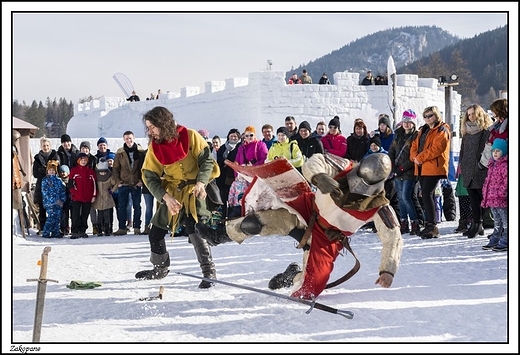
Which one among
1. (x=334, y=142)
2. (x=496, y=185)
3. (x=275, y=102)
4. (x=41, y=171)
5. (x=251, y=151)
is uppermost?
(x=275, y=102)

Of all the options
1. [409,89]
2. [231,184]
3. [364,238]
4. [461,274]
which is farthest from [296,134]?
[409,89]

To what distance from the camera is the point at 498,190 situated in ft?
18.4

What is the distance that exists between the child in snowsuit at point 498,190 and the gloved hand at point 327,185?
97.5 inches

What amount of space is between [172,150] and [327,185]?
4.77 ft

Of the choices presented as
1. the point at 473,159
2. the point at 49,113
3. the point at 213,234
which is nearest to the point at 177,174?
the point at 213,234

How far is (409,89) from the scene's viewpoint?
907 inches

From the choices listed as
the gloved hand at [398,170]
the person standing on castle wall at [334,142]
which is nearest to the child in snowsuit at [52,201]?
the person standing on castle wall at [334,142]

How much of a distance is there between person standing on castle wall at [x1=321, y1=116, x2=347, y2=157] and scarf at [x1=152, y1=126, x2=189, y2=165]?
3388 mm

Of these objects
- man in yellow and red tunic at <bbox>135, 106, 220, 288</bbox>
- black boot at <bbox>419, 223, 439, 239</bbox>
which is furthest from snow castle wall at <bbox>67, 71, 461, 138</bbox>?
man in yellow and red tunic at <bbox>135, 106, 220, 288</bbox>

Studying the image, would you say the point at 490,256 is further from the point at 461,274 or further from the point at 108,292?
the point at 108,292

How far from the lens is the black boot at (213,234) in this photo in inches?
174

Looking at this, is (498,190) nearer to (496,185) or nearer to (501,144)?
(496,185)

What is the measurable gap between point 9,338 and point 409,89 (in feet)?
70.3

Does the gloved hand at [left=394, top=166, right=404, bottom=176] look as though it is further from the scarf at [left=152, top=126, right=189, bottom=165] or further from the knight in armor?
the scarf at [left=152, top=126, right=189, bottom=165]
